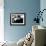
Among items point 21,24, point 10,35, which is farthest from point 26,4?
point 10,35

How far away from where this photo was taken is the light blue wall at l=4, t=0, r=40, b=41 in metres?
5.80

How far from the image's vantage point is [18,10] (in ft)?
19.1

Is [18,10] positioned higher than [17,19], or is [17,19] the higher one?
[18,10]

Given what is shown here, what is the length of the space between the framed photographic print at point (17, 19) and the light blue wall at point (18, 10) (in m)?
0.13

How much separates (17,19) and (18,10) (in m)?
0.38

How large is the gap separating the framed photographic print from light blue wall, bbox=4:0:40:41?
0.13 metres

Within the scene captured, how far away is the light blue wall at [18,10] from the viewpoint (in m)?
5.80

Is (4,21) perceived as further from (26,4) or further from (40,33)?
(40,33)

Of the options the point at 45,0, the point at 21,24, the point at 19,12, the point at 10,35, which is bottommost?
the point at 10,35

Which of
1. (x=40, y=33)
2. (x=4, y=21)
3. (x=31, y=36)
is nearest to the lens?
(x=40, y=33)

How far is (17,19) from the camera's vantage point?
19.1ft

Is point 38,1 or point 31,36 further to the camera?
point 38,1

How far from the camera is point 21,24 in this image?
19.2ft

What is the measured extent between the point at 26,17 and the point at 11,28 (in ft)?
2.56
